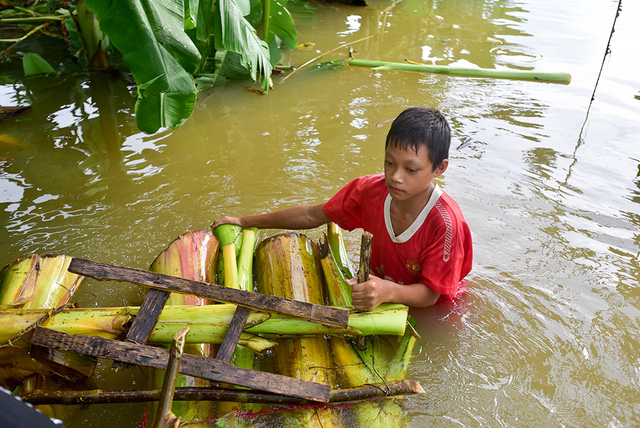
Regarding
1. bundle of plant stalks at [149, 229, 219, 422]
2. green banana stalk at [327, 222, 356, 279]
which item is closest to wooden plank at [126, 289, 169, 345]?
bundle of plant stalks at [149, 229, 219, 422]

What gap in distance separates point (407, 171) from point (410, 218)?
1.00 ft

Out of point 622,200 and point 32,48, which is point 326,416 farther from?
point 32,48

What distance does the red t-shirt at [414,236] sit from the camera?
2.30m

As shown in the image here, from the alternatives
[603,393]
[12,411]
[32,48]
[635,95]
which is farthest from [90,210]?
[635,95]

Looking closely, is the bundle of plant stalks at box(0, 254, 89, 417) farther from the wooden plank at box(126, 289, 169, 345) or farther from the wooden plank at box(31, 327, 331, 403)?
the wooden plank at box(126, 289, 169, 345)

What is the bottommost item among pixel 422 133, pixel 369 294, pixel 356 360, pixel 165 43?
pixel 356 360

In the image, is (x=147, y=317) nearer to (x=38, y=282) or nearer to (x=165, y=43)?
(x=38, y=282)

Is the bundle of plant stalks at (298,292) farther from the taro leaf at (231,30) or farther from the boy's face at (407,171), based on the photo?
the taro leaf at (231,30)

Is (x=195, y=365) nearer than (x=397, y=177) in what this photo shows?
Yes

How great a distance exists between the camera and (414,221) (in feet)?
7.76

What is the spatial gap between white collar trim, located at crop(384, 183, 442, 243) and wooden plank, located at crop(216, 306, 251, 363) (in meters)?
0.82

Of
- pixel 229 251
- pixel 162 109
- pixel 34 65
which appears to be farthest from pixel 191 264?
pixel 34 65

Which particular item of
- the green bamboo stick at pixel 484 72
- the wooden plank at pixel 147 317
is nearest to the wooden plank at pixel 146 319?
the wooden plank at pixel 147 317

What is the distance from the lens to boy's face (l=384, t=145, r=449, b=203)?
2160mm
